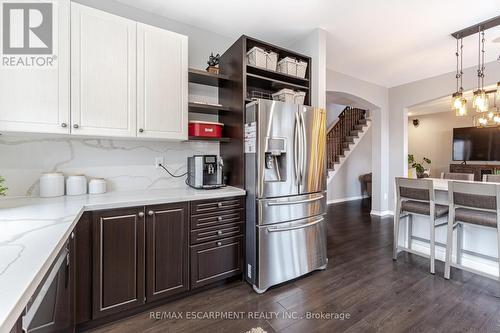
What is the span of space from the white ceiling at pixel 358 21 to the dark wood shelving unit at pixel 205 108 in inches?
39.1

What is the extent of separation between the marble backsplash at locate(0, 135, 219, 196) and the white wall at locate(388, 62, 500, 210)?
156 inches

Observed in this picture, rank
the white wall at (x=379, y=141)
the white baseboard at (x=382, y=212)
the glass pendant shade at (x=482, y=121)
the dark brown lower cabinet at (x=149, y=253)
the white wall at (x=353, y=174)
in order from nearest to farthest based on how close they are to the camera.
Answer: the dark brown lower cabinet at (x=149, y=253) → the glass pendant shade at (x=482, y=121) → the white wall at (x=379, y=141) → the white baseboard at (x=382, y=212) → the white wall at (x=353, y=174)

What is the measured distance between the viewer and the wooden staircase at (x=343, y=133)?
6948mm

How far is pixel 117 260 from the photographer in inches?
68.1

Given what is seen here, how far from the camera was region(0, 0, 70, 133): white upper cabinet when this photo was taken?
1.65 m

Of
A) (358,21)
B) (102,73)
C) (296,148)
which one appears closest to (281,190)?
(296,148)

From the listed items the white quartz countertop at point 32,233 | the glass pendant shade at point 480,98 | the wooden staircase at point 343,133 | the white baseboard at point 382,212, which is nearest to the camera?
the white quartz countertop at point 32,233

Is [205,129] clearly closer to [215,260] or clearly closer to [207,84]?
[207,84]

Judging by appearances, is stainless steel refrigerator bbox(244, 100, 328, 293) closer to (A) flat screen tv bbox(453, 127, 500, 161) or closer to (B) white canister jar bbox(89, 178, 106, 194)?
(B) white canister jar bbox(89, 178, 106, 194)

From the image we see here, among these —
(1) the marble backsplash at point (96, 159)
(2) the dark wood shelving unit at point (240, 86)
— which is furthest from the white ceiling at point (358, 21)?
(1) the marble backsplash at point (96, 159)

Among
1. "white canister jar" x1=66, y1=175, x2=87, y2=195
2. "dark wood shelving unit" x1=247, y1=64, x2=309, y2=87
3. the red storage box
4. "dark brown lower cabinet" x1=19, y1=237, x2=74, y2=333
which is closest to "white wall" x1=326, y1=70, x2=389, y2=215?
"dark wood shelving unit" x1=247, y1=64, x2=309, y2=87

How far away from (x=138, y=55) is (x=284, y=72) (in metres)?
1.48

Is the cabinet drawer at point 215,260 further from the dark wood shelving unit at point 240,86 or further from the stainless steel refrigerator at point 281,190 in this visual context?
the dark wood shelving unit at point 240,86

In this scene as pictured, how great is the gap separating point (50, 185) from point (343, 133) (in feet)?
23.5
